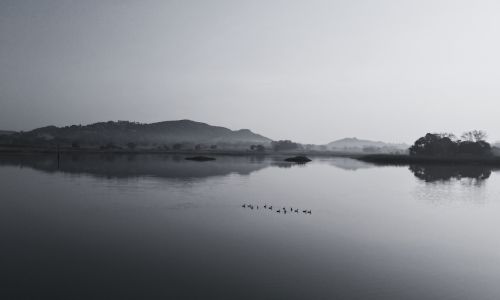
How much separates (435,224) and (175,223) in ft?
81.6

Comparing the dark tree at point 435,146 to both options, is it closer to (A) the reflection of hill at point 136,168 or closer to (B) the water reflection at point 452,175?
(B) the water reflection at point 452,175

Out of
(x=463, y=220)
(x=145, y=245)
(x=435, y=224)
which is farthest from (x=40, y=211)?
(x=463, y=220)

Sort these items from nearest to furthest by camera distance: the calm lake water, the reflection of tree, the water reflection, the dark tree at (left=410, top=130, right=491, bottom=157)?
1. the calm lake water
2. the water reflection
3. the reflection of tree
4. the dark tree at (left=410, top=130, right=491, bottom=157)

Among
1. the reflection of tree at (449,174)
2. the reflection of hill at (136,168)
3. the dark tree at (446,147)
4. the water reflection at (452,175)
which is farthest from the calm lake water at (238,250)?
the dark tree at (446,147)

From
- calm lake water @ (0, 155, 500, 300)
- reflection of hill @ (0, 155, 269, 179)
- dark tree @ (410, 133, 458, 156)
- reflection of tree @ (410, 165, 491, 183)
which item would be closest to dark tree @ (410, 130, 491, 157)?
dark tree @ (410, 133, 458, 156)

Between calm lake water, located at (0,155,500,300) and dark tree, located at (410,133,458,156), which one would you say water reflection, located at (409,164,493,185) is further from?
dark tree, located at (410,133,458,156)

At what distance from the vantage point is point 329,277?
18.2 meters

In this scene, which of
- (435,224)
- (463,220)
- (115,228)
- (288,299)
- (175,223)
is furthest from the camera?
(463,220)

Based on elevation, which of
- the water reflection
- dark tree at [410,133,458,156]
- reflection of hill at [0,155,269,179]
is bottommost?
the water reflection

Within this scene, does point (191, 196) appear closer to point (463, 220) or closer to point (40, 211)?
point (40, 211)

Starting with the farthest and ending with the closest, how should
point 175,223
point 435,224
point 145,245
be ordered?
point 435,224 → point 175,223 → point 145,245

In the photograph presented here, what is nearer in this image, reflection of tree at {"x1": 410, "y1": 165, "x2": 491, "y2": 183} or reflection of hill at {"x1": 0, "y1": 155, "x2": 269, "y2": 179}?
reflection of hill at {"x1": 0, "y1": 155, "x2": 269, "y2": 179}

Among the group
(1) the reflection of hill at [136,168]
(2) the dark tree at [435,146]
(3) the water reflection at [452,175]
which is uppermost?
(2) the dark tree at [435,146]

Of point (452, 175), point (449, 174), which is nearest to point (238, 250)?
point (452, 175)
